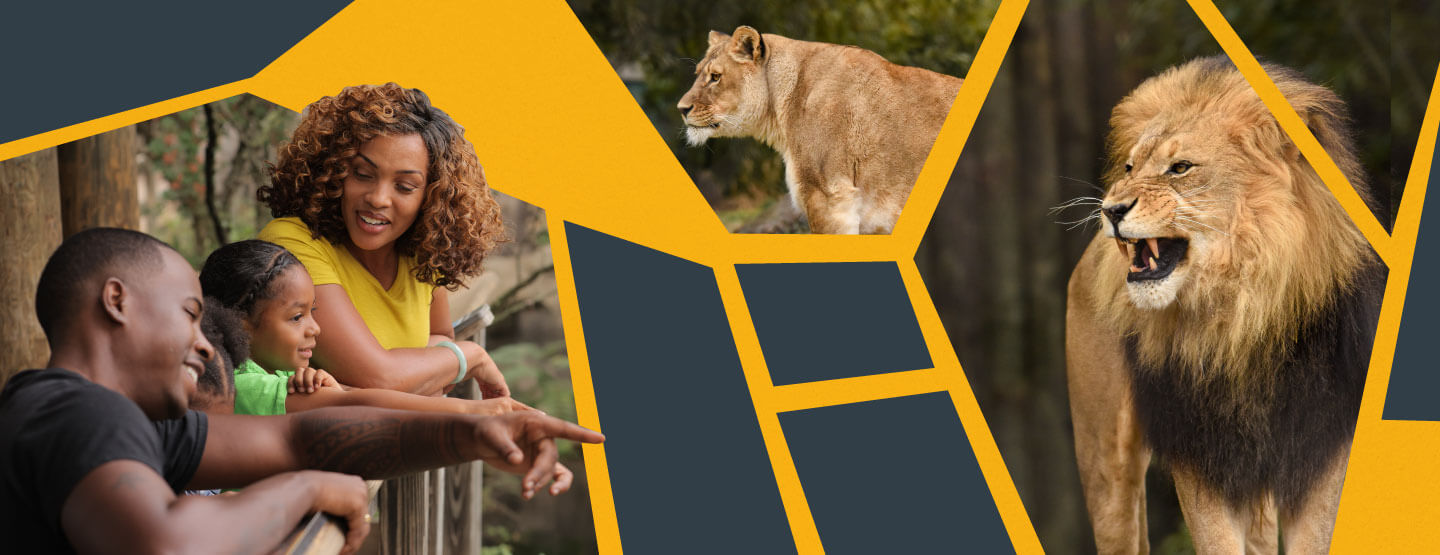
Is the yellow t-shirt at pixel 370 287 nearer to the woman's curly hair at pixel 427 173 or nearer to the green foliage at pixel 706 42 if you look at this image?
the woman's curly hair at pixel 427 173

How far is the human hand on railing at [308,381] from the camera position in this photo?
1.52m

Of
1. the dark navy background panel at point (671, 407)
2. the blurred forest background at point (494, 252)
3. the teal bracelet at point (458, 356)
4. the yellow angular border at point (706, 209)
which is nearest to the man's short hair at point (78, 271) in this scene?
the teal bracelet at point (458, 356)

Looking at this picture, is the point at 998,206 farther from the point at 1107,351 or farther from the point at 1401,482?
the point at 1401,482

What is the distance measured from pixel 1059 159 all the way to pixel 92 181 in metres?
1.92

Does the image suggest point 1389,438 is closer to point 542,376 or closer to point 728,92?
point 728,92

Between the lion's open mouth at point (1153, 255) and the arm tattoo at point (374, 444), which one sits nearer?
the arm tattoo at point (374, 444)

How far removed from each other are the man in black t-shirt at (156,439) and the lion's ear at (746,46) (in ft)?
3.19

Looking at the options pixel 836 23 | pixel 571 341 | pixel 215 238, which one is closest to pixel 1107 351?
pixel 836 23

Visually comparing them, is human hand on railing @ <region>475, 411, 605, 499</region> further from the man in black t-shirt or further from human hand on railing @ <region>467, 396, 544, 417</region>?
human hand on railing @ <region>467, 396, 544, 417</region>

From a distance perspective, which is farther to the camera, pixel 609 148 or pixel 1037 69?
pixel 1037 69

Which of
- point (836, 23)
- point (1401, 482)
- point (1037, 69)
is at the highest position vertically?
point (836, 23)

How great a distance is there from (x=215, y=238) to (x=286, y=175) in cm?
277

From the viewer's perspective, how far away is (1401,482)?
2.23 m

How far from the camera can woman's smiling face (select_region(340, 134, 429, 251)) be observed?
163 cm
